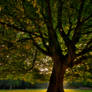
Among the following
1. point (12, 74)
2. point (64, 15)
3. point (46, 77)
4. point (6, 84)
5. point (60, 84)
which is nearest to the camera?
point (64, 15)

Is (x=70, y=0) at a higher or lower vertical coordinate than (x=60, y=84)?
higher

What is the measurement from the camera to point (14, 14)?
9.34m

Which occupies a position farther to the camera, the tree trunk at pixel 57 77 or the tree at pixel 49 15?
the tree trunk at pixel 57 77

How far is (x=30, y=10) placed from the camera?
9.20 m

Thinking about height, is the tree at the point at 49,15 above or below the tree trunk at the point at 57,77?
above

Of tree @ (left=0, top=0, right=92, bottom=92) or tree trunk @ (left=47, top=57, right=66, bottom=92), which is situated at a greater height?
tree @ (left=0, top=0, right=92, bottom=92)

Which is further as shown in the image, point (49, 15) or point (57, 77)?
point (57, 77)

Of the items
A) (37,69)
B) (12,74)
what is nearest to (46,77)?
(37,69)

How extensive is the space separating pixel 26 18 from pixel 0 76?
8125 millimetres

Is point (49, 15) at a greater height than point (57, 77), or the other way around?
point (49, 15)

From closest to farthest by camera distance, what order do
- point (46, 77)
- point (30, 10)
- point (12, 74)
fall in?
point (30, 10), point (12, 74), point (46, 77)

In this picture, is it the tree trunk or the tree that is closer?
the tree

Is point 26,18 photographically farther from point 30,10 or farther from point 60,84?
point 60,84

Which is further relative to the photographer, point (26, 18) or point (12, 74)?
point (12, 74)
